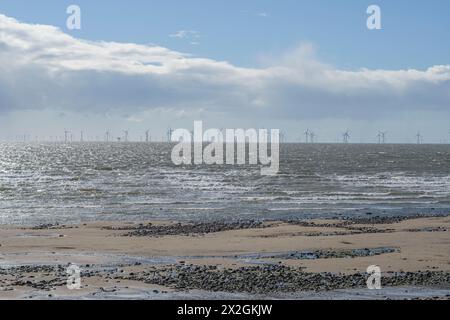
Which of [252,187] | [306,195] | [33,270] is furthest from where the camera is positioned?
[252,187]

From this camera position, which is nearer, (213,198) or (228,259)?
(228,259)

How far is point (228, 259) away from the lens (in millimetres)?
25875

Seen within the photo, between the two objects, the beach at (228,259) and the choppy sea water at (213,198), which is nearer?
the beach at (228,259)

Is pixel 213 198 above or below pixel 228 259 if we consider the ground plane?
below

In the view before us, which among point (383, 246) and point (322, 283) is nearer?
point (322, 283)

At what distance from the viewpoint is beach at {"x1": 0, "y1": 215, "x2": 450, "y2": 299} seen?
19781 millimetres

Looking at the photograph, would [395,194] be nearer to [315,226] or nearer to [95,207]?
[315,226]

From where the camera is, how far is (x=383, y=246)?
29.4m

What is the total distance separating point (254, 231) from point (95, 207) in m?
19.8

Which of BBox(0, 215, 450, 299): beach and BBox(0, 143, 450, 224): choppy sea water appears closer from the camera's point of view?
BBox(0, 215, 450, 299): beach

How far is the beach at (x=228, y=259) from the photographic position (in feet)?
64.9
